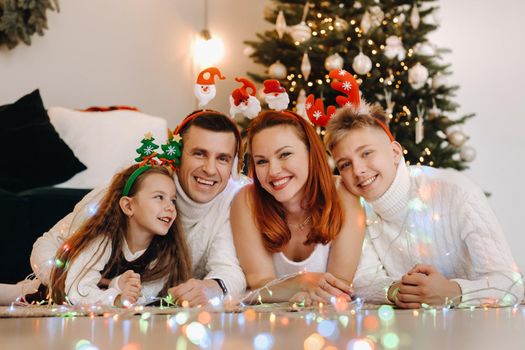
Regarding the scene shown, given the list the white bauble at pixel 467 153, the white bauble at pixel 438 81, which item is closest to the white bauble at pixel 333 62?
the white bauble at pixel 438 81

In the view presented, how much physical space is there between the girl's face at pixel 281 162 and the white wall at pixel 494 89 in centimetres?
266

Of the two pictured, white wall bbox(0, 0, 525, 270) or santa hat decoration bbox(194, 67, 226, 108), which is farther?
white wall bbox(0, 0, 525, 270)

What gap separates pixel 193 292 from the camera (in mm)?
1820

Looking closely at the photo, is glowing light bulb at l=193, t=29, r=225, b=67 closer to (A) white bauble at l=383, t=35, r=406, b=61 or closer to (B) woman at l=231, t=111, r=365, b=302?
(A) white bauble at l=383, t=35, r=406, b=61

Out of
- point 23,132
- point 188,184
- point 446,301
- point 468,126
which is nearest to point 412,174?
point 446,301

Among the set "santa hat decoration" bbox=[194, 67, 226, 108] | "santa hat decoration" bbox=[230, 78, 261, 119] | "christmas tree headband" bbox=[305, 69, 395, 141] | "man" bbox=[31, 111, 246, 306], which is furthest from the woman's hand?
"santa hat decoration" bbox=[194, 67, 226, 108]

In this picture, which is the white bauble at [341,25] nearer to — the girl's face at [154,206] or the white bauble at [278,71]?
the white bauble at [278,71]

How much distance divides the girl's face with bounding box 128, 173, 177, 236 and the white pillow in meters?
1.32

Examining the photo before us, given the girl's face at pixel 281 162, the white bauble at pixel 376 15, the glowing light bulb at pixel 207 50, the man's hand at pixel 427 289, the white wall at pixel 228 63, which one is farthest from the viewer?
the glowing light bulb at pixel 207 50

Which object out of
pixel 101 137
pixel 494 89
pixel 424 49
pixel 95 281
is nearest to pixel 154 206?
pixel 95 281

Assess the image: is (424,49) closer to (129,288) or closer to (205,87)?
(205,87)

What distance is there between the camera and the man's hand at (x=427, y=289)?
1.74 metres

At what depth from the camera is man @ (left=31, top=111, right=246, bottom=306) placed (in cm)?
206

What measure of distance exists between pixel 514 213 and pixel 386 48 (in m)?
1.53
